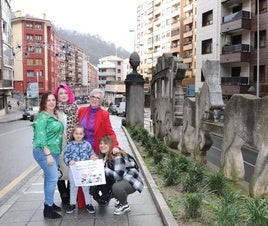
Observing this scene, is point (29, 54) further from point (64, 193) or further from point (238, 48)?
point (64, 193)

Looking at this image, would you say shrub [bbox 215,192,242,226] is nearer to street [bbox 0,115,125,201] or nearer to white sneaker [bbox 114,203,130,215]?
white sneaker [bbox 114,203,130,215]

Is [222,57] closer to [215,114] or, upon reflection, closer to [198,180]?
[215,114]

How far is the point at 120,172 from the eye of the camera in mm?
5074

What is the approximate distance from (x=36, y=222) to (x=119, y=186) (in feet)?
4.03

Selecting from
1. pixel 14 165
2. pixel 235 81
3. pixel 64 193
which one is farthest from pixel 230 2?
pixel 64 193

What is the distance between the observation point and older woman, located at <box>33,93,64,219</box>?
4852 millimetres

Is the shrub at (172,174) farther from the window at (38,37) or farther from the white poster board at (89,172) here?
the window at (38,37)

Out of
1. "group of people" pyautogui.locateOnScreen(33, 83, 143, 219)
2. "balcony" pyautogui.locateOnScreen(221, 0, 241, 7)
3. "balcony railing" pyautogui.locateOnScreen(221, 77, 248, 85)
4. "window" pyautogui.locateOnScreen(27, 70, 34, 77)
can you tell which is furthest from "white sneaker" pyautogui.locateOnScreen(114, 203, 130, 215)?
"window" pyautogui.locateOnScreen(27, 70, 34, 77)

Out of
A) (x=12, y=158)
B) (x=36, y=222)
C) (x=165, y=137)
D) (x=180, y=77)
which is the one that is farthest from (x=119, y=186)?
(x=12, y=158)

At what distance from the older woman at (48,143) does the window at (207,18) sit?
106ft

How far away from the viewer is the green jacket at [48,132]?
4.83m

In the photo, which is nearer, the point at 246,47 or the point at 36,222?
the point at 36,222

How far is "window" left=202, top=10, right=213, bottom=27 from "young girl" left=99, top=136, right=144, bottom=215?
106 feet

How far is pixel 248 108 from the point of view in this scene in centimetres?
580
